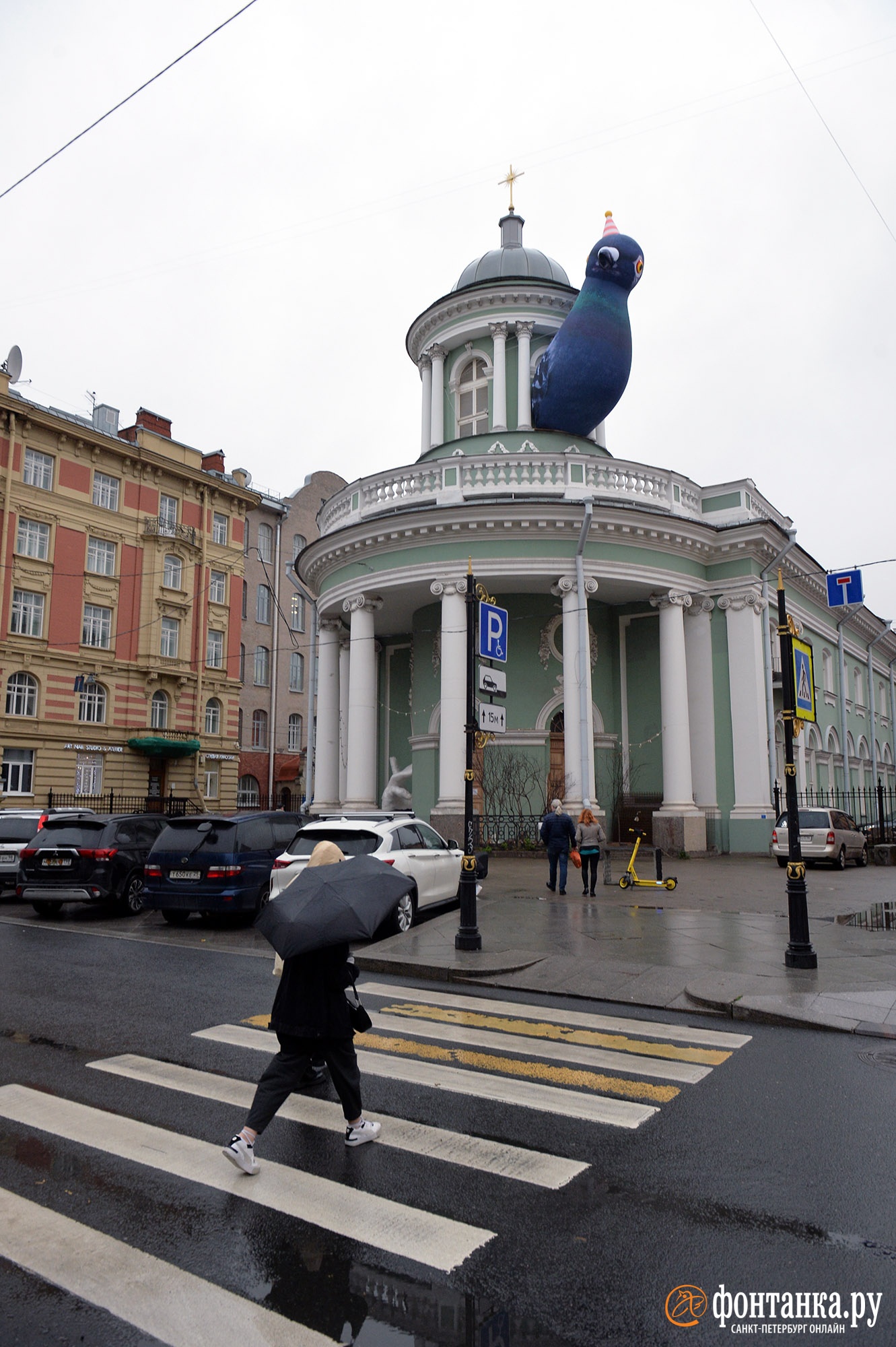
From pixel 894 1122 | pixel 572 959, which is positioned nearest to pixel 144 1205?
pixel 894 1122

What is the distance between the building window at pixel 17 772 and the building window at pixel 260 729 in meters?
13.6

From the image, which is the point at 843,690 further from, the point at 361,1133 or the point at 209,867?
the point at 361,1133

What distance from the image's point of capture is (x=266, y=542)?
161 ft

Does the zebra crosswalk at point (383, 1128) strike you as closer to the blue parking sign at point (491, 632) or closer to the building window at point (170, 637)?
the blue parking sign at point (491, 632)

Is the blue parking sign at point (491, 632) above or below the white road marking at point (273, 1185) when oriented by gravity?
above

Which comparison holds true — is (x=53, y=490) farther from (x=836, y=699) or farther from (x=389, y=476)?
(x=836, y=699)

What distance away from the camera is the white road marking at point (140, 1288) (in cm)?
313

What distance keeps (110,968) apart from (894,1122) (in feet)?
26.9

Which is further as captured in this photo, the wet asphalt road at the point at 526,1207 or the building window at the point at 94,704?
the building window at the point at 94,704

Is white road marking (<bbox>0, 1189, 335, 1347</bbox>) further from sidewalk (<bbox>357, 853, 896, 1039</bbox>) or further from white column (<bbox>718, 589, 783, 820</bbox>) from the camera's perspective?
white column (<bbox>718, 589, 783, 820</bbox>)

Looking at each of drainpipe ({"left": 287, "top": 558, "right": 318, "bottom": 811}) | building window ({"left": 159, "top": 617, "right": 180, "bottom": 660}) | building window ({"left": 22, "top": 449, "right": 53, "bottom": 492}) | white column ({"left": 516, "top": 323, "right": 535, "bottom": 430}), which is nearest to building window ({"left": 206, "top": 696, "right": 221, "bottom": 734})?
building window ({"left": 159, "top": 617, "right": 180, "bottom": 660})

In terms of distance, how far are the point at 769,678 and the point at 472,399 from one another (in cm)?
1347

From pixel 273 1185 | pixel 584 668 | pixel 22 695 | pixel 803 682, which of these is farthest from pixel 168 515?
pixel 273 1185

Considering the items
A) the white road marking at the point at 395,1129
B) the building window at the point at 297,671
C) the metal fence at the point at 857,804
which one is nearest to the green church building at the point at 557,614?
the metal fence at the point at 857,804
